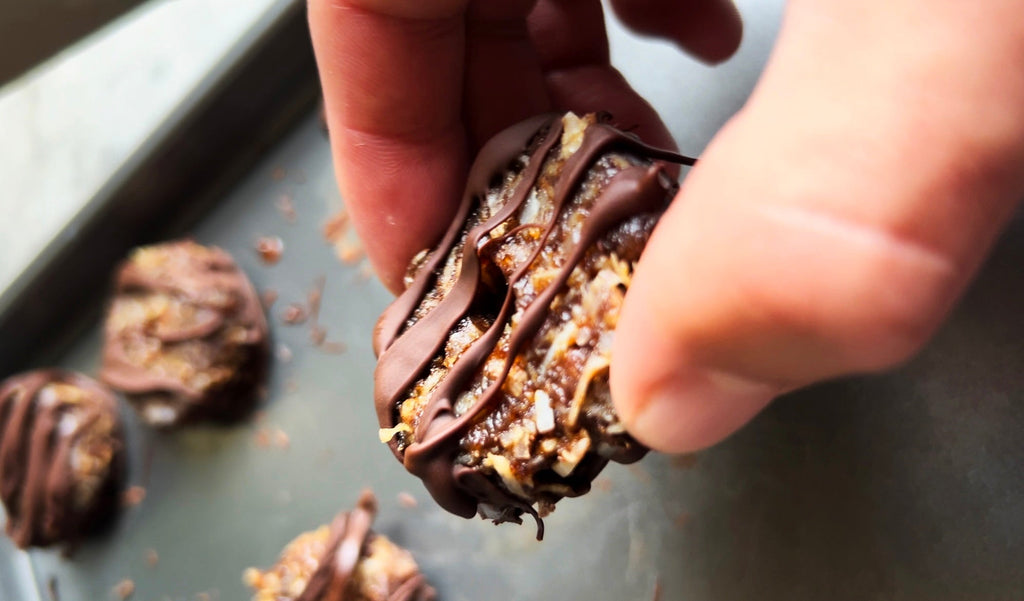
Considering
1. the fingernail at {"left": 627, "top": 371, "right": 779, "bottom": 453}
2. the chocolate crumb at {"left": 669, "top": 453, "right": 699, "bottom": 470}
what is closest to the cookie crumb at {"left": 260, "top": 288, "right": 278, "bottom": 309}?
the chocolate crumb at {"left": 669, "top": 453, "right": 699, "bottom": 470}

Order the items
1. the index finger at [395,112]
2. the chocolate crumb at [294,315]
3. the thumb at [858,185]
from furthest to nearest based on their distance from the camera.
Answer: the chocolate crumb at [294,315] → the index finger at [395,112] → the thumb at [858,185]

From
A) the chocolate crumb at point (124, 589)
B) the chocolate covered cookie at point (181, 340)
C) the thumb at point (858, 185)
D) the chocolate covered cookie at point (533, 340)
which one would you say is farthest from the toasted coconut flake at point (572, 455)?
the chocolate crumb at point (124, 589)

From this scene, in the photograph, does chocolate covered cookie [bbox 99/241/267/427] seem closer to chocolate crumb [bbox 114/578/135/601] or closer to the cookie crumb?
the cookie crumb

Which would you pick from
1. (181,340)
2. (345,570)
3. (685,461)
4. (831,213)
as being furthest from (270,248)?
(831,213)

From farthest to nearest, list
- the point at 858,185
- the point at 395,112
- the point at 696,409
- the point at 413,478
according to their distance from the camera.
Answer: the point at 413,478
the point at 395,112
the point at 696,409
the point at 858,185

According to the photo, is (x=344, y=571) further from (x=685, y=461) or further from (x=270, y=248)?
(x=270, y=248)

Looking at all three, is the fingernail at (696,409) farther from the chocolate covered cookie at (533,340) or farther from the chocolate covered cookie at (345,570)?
the chocolate covered cookie at (345,570)
